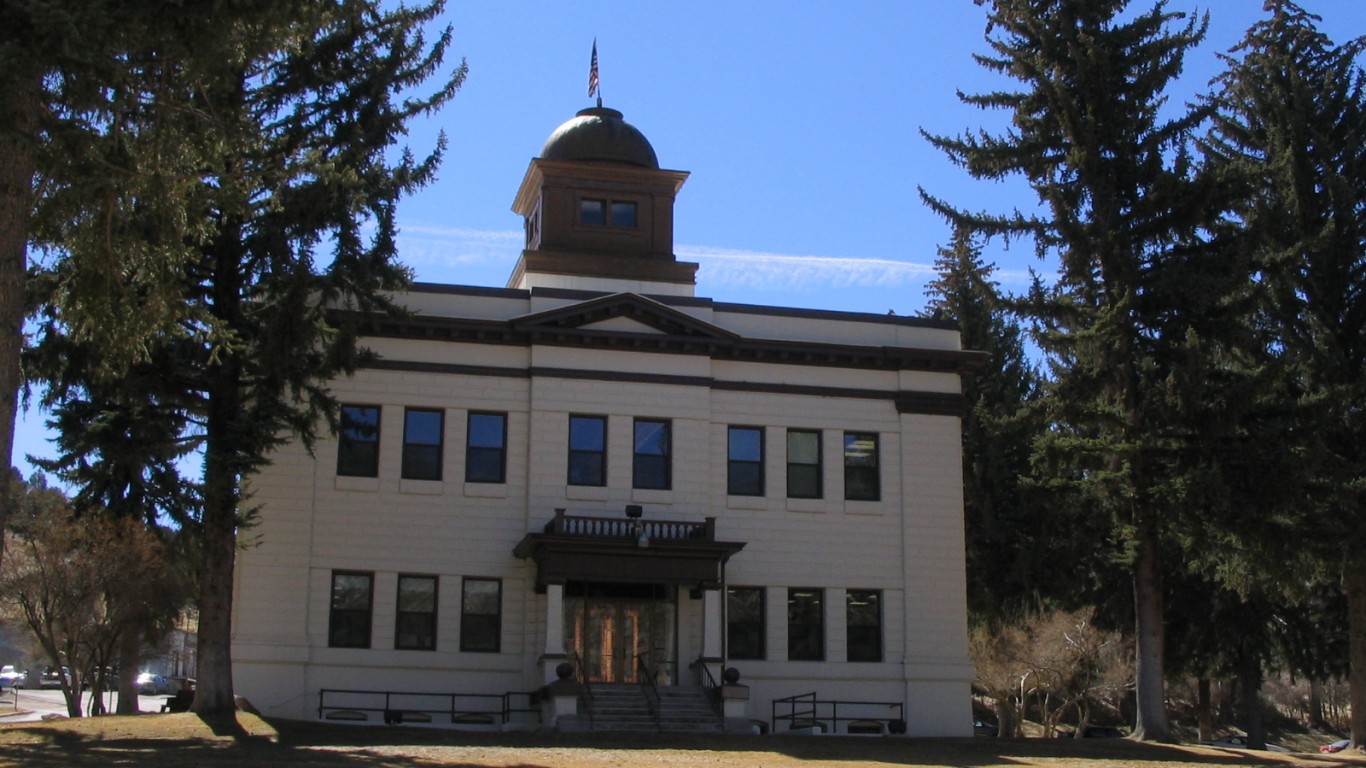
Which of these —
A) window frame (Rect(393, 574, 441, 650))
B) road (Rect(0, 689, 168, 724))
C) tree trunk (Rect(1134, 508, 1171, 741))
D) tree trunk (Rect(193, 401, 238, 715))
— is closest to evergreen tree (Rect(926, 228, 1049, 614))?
tree trunk (Rect(1134, 508, 1171, 741))

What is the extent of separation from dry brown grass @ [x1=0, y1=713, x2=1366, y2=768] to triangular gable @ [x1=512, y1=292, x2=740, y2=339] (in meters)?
9.64

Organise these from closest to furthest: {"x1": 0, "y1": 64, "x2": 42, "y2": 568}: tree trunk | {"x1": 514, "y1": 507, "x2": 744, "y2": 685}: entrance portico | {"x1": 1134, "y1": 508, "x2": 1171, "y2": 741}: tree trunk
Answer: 1. {"x1": 0, "y1": 64, "x2": 42, "y2": 568}: tree trunk
2. {"x1": 1134, "y1": 508, "x2": 1171, "y2": 741}: tree trunk
3. {"x1": 514, "y1": 507, "x2": 744, "y2": 685}: entrance portico

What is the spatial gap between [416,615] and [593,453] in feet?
17.5

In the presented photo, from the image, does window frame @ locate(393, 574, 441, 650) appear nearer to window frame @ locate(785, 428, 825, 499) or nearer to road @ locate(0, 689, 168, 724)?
window frame @ locate(785, 428, 825, 499)

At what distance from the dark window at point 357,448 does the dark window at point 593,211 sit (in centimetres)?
955

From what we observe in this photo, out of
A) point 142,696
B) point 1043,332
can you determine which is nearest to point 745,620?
point 1043,332

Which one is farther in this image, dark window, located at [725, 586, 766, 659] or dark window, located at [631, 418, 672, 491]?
dark window, located at [631, 418, 672, 491]

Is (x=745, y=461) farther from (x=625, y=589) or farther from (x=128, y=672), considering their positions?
(x=128, y=672)

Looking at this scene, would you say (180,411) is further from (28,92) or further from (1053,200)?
(1053,200)

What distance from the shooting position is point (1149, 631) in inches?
1196

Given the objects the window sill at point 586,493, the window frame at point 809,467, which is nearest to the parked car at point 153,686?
the window sill at point 586,493

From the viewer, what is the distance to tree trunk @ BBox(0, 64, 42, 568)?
52.4ft

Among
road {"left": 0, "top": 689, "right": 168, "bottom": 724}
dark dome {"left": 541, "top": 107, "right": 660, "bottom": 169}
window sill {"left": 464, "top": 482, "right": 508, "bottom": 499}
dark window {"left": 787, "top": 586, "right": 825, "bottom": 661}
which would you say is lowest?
road {"left": 0, "top": 689, "right": 168, "bottom": 724}

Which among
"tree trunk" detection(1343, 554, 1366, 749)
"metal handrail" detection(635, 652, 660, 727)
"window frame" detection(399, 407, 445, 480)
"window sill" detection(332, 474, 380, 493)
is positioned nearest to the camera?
→ "metal handrail" detection(635, 652, 660, 727)
